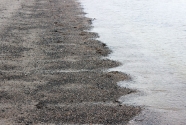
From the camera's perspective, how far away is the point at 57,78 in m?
8.04

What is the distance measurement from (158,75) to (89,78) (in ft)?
5.36

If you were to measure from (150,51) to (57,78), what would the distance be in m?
3.83

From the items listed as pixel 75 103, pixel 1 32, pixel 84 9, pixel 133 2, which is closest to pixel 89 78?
pixel 75 103

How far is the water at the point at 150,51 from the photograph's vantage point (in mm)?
6789

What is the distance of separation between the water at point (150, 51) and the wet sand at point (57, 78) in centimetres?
35

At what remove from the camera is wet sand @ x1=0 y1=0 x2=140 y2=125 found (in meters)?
6.21

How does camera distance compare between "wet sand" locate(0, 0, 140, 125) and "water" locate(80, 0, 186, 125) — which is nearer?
"wet sand" locate(0, 0, 140, 125)

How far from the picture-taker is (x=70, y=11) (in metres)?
18.8

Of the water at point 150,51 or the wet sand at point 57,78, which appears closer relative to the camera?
the wet sand at point 57,78

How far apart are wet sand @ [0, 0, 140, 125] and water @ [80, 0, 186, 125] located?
1.14 ft

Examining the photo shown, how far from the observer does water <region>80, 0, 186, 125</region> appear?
22.3 feet

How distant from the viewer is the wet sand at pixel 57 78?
621 centimetres

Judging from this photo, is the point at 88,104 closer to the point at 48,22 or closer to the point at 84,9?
the point at 48,22

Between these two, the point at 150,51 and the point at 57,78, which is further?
the point at 150,51
